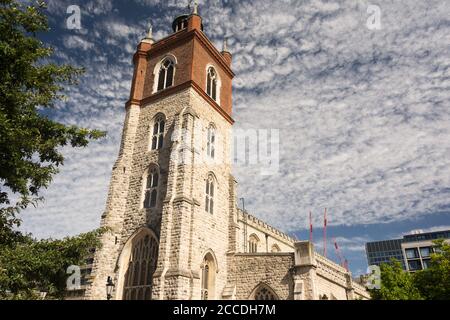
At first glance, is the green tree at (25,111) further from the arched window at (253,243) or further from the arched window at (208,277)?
the arched window at (253,243)

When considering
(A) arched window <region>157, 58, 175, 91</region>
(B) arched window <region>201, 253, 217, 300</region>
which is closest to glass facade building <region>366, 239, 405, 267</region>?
(B) arched window <region>201, 253, 217, 300</region>

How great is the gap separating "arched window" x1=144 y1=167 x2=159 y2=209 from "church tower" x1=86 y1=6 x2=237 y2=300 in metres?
0.07

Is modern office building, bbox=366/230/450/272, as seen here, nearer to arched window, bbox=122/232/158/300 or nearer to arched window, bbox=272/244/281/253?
arched window, bbox=272/244/281/253

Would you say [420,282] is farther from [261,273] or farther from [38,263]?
[38,263]

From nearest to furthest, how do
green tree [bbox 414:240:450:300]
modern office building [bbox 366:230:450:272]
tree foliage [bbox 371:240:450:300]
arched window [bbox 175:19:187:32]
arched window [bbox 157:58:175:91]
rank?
green tree [bbox 414:240:450:300] → tree foliage [bbox 371:240:450:300] → arched window [bbox 157:58:175:91] → arched window [bbox 175:19:187:32] → modern office building [bbox 366:230:450:272]

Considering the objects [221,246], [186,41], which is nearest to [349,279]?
[221,246]

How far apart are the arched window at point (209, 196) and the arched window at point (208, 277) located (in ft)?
9.93

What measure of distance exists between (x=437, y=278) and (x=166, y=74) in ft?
83.0

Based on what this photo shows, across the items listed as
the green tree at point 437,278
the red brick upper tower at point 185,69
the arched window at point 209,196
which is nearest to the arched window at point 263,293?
the arched window at point 209,196

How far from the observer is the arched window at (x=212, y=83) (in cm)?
2816

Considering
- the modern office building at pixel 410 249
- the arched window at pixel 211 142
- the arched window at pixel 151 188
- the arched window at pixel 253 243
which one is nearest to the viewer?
the arched window at pixel 151 188

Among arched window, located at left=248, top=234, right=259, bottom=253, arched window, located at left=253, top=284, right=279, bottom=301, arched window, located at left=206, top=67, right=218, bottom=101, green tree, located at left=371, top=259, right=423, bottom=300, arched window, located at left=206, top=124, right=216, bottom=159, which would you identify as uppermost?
arched window, located at left=206, top=67, right=218, bottom=101

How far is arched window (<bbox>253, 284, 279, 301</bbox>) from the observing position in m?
21.7
